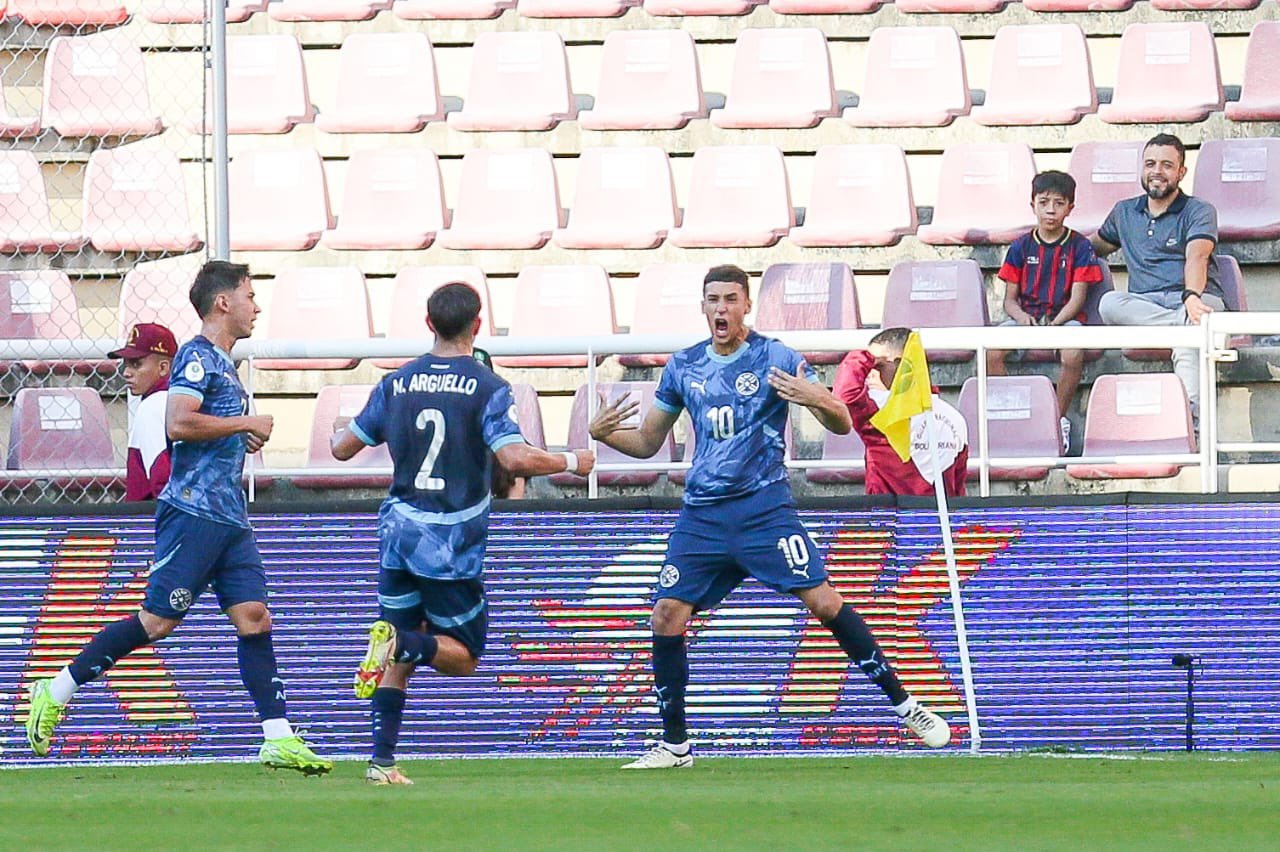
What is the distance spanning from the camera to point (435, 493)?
7648 millimetres

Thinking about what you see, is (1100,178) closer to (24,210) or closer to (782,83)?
(782,83)

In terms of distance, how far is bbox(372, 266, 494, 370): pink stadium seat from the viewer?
12266mm

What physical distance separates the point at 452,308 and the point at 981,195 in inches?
224

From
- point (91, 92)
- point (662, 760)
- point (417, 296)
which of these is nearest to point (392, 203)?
point (417, 296)

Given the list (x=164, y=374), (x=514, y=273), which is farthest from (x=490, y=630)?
(x=514, y=273)

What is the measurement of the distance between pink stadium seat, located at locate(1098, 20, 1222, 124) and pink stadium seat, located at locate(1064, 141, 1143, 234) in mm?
422

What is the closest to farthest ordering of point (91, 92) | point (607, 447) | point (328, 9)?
point (607, 447) → point (91, 92) → point (328, 9)

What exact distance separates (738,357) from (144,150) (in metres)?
6.17

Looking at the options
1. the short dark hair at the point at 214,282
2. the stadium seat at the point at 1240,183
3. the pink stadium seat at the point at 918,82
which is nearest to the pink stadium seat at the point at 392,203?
the pink stadium seat at the point at 918,82

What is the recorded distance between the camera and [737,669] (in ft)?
31.1

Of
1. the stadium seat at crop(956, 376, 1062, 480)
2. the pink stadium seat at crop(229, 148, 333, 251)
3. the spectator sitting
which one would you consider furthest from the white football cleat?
the pink stadium seat at crop(229, 148, 333, 251)

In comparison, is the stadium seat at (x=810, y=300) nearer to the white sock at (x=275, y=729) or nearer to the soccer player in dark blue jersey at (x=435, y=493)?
the soccer player in dark blue jersey at (x=435, y=493)

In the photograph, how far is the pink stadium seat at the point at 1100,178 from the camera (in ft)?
40.6

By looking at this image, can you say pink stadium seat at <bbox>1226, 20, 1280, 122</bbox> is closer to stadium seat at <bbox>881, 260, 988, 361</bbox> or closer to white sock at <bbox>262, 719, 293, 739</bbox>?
stadium seat at <bbox>881, 260, 988, 361</bbox>
